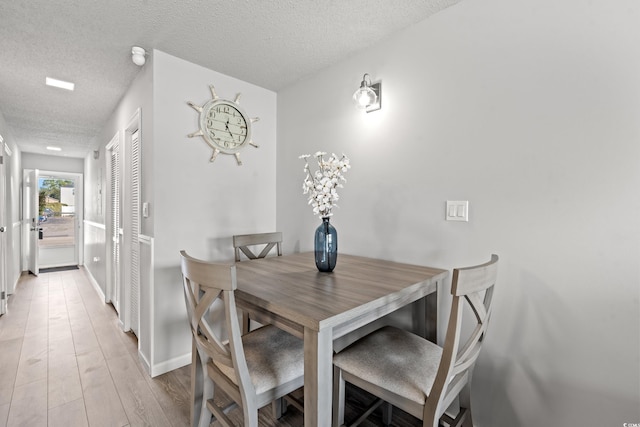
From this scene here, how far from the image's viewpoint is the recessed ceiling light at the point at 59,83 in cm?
250

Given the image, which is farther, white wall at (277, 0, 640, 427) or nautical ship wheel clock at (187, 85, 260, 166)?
nautical ship wheel clock at (187, 85, 260, 166)

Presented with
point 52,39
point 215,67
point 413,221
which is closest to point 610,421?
point 413,221

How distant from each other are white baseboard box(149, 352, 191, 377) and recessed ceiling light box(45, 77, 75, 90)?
2.53 metres

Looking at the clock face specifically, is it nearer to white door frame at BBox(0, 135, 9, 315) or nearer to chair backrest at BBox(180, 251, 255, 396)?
chair backrest at BBox(180, 251, 255, 396)

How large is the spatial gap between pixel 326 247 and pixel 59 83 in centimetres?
298

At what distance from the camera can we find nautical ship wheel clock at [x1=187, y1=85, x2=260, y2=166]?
227 centimetres

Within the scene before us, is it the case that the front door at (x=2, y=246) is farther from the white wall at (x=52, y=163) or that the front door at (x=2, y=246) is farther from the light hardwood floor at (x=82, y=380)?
the white wall at (x=52, y=163)

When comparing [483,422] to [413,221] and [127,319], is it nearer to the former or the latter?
[413,221]

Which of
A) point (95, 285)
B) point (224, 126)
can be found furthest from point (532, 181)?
point (95, 285)

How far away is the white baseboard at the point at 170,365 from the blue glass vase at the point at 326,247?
4.85 ft

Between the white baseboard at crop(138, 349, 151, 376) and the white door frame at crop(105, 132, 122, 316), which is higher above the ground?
the white door frame at crop(105, 132, 122, 316)

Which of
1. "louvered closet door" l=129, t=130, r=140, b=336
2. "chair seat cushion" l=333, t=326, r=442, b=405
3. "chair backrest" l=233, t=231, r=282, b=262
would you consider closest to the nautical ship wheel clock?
"louvered closet door" l=129, t=130, r=140, b=336

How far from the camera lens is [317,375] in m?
0.92

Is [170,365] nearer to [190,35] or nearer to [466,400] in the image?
[466,400]
